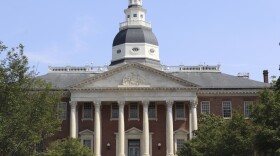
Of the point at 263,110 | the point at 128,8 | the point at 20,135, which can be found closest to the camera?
the point at 263,110

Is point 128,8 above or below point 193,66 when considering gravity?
above

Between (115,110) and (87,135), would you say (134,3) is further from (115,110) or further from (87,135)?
(87,135)

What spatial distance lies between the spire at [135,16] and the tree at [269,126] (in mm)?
56209

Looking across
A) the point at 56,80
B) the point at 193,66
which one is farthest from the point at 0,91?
the point at 193,66

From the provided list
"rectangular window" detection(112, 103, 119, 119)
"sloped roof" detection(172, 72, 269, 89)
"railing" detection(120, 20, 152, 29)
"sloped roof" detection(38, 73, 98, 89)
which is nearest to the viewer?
"rectangular window" detection(112, 103, 119, 119)

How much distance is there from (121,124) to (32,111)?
107ft

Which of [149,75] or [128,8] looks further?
[128,8]

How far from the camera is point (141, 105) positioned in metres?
79.2

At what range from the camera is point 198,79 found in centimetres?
8275

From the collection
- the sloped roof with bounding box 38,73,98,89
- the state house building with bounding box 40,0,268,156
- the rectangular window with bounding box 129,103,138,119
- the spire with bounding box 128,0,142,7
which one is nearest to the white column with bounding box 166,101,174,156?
the state house building with bounding box 40,0,268,156

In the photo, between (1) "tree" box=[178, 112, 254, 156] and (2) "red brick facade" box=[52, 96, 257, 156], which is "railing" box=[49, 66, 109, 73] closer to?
(2) "red brick facade" box=[52, 96, 257, 156]

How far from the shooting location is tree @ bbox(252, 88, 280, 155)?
1473 inches

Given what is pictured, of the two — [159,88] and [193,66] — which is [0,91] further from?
[193,66]

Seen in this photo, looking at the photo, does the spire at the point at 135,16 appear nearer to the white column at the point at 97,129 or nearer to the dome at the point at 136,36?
the dome at the point at 136,36
